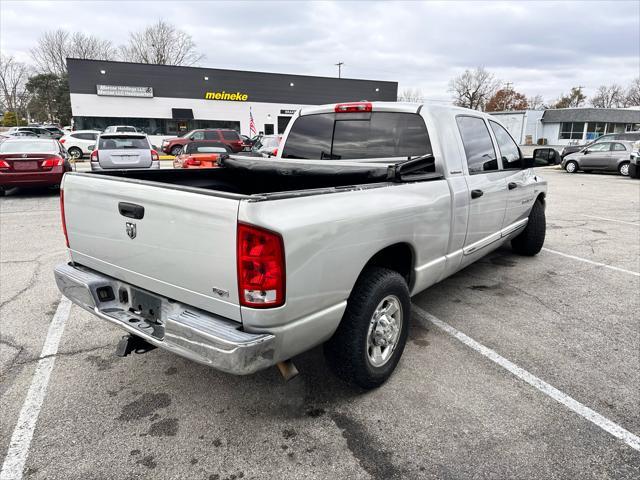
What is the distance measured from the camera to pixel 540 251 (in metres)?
6.41

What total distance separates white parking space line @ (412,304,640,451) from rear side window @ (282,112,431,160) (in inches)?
62.2

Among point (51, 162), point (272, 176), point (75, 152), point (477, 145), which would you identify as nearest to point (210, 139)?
point (75, 152)

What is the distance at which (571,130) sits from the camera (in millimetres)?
49875

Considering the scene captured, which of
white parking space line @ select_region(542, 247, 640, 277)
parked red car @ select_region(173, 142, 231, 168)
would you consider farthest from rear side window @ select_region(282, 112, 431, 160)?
parked red car @ select_region(173, 142, 231, 168)

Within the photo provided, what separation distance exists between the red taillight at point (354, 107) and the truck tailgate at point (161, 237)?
2.17m

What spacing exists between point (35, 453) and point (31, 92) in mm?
77399

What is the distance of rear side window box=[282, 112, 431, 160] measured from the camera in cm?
360

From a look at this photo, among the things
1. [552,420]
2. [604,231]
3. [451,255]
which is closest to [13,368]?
[451,255]

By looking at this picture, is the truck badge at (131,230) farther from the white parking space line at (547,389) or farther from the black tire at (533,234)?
the black tire at (533,234)

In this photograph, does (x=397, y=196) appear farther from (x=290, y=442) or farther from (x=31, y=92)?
(x=31, y=92)

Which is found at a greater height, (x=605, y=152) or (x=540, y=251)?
(x=605, y=152)

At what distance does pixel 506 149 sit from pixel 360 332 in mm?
3262

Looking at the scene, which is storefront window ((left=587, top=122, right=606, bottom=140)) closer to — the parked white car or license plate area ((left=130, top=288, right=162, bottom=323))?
the parked white car

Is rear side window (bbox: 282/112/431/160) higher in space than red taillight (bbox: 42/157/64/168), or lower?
higher
